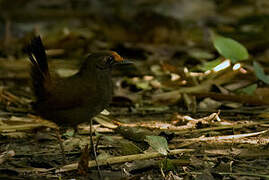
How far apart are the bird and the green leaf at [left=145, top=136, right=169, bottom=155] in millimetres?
346

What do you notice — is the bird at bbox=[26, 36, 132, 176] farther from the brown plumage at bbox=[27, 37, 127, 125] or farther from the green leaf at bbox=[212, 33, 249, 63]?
the green leaf at bbox=[212, 33, 249, 63]

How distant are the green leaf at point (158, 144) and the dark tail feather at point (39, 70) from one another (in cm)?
71

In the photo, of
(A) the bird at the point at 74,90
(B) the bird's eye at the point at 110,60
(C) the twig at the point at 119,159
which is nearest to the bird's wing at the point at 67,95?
(A) the bird at the point at 74,90

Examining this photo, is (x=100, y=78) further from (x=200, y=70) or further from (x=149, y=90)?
(x=200, y=70)

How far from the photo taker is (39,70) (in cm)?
288

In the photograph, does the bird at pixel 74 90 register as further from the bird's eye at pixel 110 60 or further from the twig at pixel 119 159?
the twig at pixel 119 159

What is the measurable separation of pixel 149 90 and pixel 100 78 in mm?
1326

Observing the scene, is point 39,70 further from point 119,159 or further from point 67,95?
point 119,159

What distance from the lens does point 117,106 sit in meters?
3.86

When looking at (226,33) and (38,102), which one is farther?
(226,33)

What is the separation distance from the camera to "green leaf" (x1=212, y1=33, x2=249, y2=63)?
3.80 meters

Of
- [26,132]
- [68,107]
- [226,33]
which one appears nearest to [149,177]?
[68,107]

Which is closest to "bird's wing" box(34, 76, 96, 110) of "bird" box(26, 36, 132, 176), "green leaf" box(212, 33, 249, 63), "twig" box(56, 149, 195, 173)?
"bird" box(26, 36, 132, 176)

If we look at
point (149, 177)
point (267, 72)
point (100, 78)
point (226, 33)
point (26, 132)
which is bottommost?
point (149, 177)
